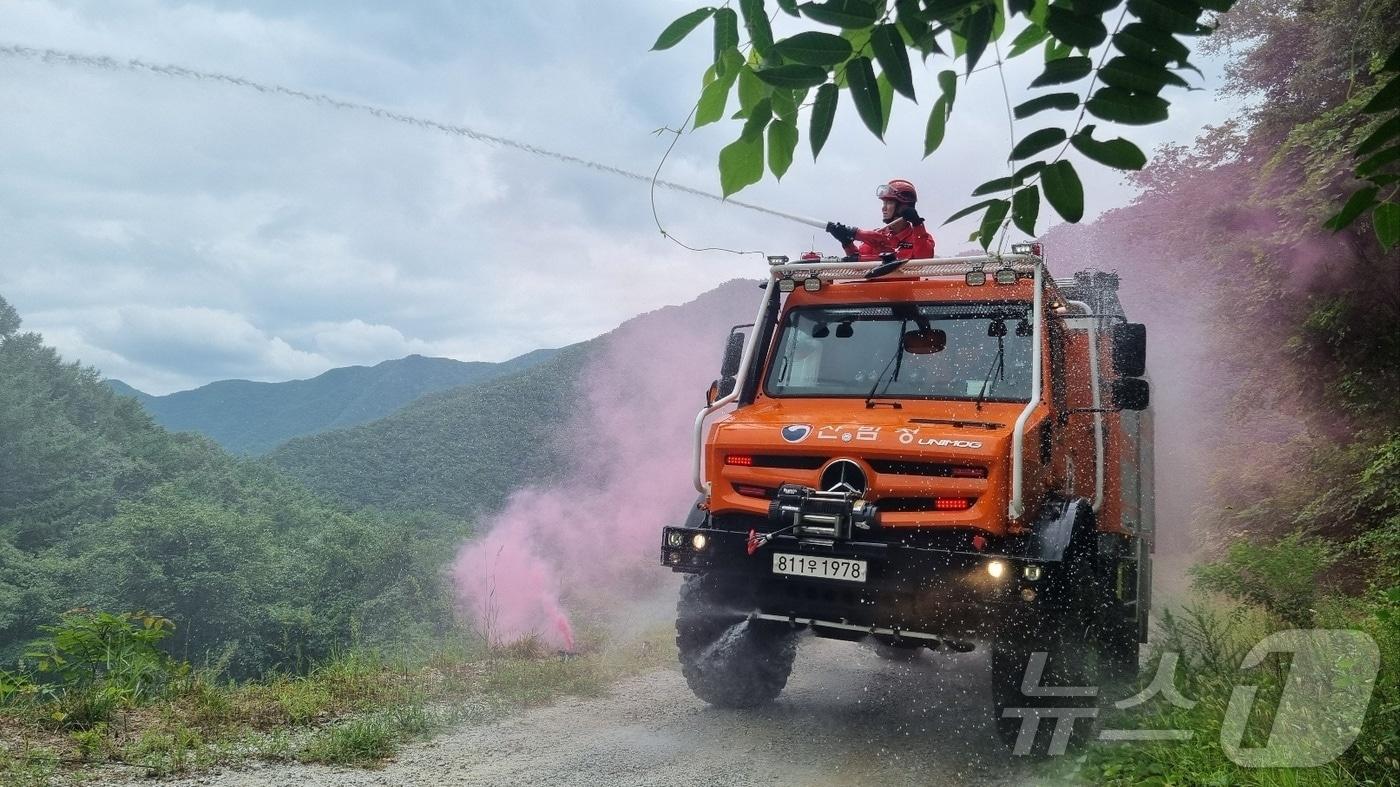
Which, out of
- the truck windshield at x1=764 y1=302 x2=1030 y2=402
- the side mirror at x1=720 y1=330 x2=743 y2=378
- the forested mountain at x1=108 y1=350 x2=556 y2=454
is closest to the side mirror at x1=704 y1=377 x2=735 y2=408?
the side mirror at x1=720 y1=330 x2=743 y2=378

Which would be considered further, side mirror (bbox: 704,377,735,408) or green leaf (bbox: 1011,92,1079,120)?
side mirror (bbox: 704,377,735,408)

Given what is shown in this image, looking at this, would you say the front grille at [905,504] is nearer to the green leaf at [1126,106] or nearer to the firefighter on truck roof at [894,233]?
the firefighter on truck roof at [894,233]

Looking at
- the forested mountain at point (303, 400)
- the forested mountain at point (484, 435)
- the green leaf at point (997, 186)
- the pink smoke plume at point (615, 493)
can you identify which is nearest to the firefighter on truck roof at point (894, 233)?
the green leaf at point (997, 186)

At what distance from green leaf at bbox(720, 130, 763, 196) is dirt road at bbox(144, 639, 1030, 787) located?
3.76 m

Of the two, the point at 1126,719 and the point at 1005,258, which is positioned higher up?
the point at 1005,258

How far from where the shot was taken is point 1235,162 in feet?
41.8

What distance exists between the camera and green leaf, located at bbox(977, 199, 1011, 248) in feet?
6.53

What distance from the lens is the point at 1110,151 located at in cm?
176

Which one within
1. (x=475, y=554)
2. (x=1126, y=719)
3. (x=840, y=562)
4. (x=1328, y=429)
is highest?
(x=1328, y=429)

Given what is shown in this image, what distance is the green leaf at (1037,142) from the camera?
1787mm

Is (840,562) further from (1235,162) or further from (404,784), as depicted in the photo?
(1235,162)

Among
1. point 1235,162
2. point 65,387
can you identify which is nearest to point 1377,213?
point 1235,162

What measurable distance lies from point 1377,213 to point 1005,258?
12.7ft

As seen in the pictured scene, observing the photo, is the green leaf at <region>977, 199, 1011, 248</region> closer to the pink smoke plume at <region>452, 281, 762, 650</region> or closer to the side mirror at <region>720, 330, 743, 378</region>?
the side mirror at <region>720, 330, 743, 378</region>
